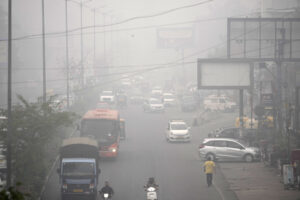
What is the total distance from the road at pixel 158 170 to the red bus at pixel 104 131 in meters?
0.81

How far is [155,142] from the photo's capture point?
4338 cm

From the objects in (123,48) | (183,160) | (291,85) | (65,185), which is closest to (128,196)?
(65,185)

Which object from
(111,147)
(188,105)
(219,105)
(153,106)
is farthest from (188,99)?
(111,147)

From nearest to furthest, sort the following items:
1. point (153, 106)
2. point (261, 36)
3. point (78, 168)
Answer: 1. point (78, 168)
2. point (261, 36)
3. point (153, 106)

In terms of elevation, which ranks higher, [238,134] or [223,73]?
[223,73]

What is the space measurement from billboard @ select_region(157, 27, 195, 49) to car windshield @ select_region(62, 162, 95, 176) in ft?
335

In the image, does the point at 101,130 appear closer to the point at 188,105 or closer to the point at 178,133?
the point at 178,133

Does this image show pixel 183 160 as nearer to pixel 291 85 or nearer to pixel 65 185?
pixel 65 185

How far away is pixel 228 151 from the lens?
33.3 metres

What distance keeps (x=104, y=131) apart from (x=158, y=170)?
4.91 metres

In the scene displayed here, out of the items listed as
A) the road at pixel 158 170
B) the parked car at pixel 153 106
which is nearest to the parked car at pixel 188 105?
the parked car at pixel 153 106

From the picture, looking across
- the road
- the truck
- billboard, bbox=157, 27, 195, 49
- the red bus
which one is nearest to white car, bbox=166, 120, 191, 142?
the road

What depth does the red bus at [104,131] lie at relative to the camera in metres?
33.0

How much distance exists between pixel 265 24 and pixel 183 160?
13.4 m
